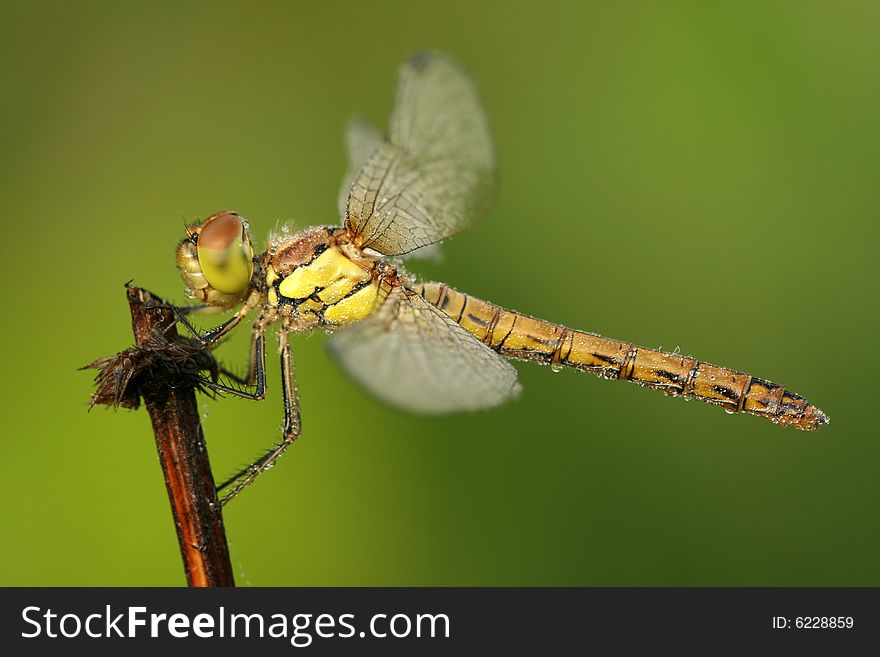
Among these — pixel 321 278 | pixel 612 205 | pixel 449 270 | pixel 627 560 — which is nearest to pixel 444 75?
pixel 321 278

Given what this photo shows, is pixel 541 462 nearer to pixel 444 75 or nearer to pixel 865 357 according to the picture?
pixel 865 357

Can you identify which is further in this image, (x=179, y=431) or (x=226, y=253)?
(x=226, y=253)

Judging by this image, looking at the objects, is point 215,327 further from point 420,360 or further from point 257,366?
point 420,360

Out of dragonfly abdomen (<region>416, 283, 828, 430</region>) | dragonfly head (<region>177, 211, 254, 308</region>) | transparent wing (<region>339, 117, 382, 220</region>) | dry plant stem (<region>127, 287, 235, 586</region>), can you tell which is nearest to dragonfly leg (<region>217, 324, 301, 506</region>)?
dragonfly head (<region>177, 211, 254, 308</region>)

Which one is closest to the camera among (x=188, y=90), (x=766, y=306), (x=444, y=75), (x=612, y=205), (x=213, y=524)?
(x=213, y=524)

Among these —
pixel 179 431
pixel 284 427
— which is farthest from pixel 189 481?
pixel 284 427
